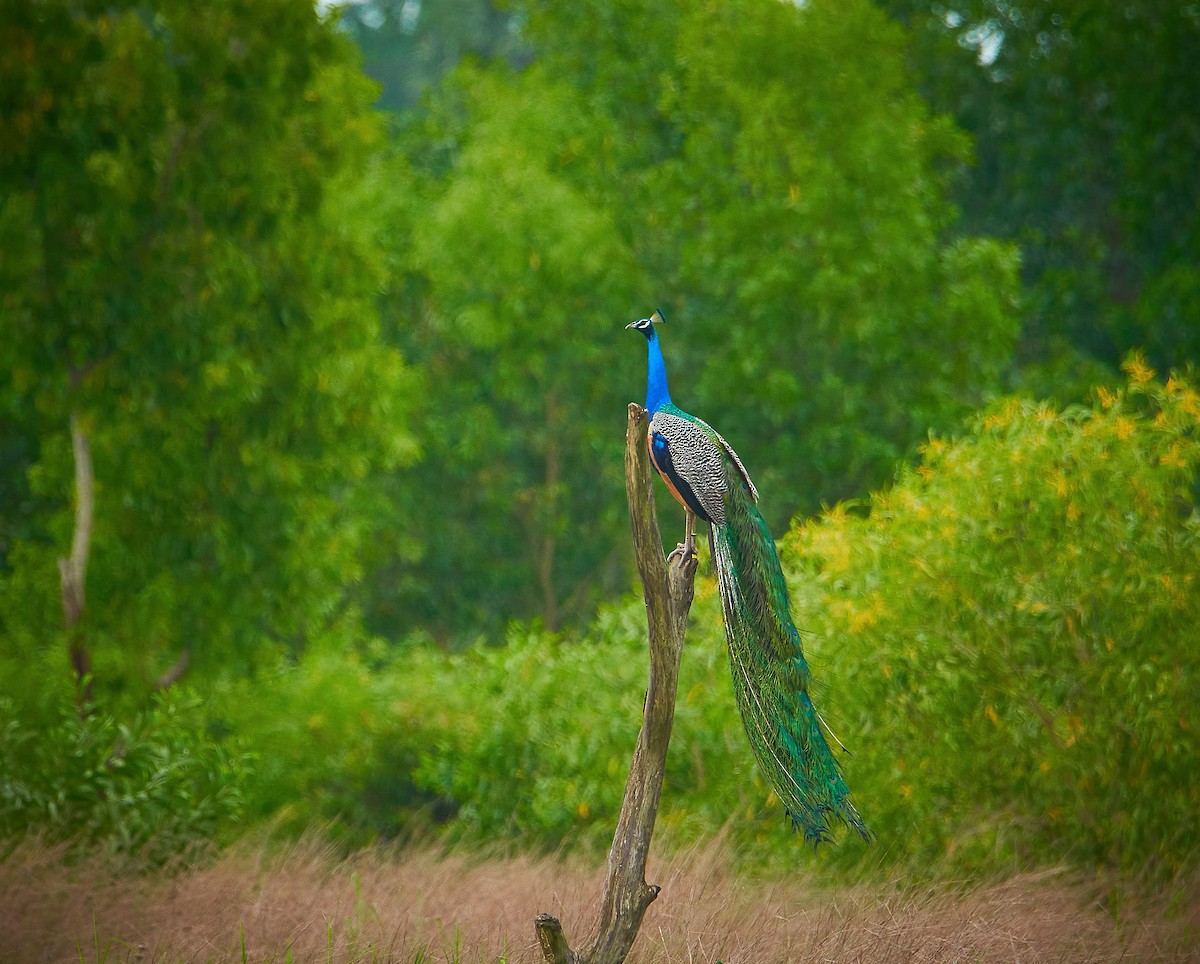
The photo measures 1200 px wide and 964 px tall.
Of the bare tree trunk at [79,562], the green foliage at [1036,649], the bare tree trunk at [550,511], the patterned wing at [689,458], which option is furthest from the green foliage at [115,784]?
the bare tree trunk at [550,511]

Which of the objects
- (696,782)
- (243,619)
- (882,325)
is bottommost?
(243,619)

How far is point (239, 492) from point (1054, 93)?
11.9 meters

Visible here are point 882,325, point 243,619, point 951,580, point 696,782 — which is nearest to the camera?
point 951,580

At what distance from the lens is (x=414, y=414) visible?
16.0 meters

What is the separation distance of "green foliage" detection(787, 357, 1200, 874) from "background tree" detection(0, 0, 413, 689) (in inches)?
177

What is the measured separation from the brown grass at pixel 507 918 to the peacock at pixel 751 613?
88 cm

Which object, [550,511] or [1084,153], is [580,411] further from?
[1084,153]

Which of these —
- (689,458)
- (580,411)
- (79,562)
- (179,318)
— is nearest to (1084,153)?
(580,411)

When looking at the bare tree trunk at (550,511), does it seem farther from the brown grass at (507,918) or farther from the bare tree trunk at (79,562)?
the brown grass at (507,918)

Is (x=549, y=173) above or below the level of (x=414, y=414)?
above

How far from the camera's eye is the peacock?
4973 mm

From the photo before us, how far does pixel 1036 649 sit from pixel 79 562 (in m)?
6.61

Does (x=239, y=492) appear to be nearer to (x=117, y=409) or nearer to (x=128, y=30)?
(x=117, y=409)

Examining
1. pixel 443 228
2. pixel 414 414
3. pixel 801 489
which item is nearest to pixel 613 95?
pixel 443 228
